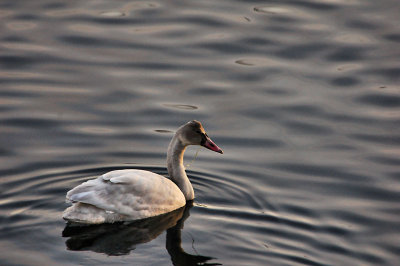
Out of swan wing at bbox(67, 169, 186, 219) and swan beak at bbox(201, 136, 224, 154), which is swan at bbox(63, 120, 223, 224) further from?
swan beak at bbox(201, 136, 224, 154)

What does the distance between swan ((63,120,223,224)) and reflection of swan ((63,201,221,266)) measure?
0.10m

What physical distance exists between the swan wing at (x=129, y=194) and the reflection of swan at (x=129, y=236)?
6.0 inches

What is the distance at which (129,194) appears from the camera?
10469mm

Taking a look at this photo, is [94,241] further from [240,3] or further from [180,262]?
[240,3]

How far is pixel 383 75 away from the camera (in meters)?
14.8

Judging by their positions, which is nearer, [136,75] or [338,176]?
[338,176]

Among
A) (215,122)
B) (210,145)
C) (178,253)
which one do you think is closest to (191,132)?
(210,145)

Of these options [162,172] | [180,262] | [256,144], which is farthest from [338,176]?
[180,262]

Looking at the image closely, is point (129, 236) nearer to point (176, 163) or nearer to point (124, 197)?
point (124, 197)

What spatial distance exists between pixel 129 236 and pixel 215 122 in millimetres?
3641

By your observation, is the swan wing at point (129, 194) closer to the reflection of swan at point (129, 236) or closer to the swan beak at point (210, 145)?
the reflection of swan at point (129, 236)

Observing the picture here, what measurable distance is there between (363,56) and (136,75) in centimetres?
423

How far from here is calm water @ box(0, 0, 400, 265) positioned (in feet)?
32.6

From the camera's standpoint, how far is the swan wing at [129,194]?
10.2 meters
